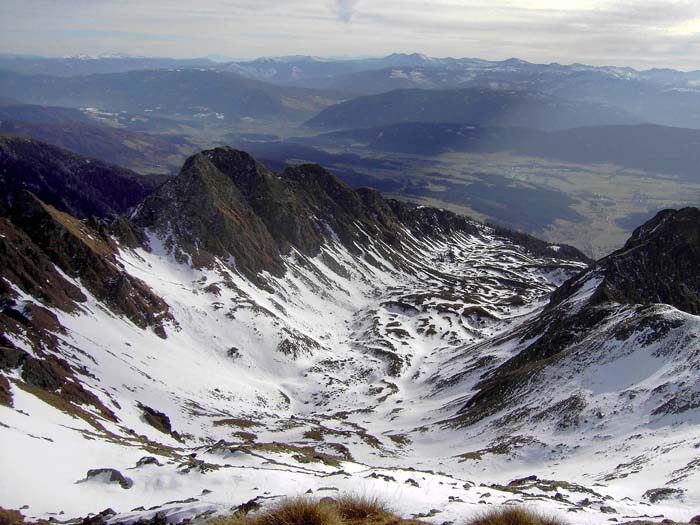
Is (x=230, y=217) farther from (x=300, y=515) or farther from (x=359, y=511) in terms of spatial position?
(x=300, y=515)

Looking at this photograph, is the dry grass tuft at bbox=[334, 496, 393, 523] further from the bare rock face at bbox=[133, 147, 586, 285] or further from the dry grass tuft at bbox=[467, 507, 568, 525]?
the bare rock face at bbox=[133, 147, 586, 285]

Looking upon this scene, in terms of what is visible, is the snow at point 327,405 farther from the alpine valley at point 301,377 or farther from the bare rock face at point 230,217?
the bare rock face at point 230,217

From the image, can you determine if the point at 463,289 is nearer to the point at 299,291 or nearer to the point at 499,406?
the point at 299,291

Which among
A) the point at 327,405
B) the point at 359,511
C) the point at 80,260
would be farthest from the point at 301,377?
the point at 359,511

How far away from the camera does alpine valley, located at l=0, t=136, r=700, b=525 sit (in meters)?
31.8

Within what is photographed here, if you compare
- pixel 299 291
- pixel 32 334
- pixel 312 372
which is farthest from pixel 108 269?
pixel 299 291

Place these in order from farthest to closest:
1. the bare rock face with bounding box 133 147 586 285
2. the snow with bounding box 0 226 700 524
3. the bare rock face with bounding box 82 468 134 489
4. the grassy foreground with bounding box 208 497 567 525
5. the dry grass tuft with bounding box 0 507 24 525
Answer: the bare rock face with bounding box 133 147 586 285 < the bare rock face with bounding box 82 468 134 489 < the snow with bounding box 0 226 700 524 < the dry grass tuft with bounding box 0 507 24 525 < the grassy foreground with bounding box 208 497 567 525

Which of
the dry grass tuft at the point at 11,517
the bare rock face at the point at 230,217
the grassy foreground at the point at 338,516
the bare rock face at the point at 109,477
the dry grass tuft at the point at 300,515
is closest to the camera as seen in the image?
the dry grass tuft at the point at 300,515

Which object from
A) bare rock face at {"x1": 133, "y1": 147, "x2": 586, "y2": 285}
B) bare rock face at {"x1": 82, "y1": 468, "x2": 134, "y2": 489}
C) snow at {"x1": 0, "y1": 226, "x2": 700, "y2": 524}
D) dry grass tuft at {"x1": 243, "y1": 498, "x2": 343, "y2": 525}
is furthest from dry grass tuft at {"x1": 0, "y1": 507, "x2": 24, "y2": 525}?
bare rock face at {"x1": 133, "y1": 147, "x2": 586, "y2": 285}

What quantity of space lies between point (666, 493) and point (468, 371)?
72043 millimetres

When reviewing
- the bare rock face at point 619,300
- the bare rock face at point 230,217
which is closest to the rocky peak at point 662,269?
the bare rock face at point 619,300

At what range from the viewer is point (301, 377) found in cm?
11712

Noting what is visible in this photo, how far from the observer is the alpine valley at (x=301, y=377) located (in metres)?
31.8

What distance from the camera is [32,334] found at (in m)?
71.9
